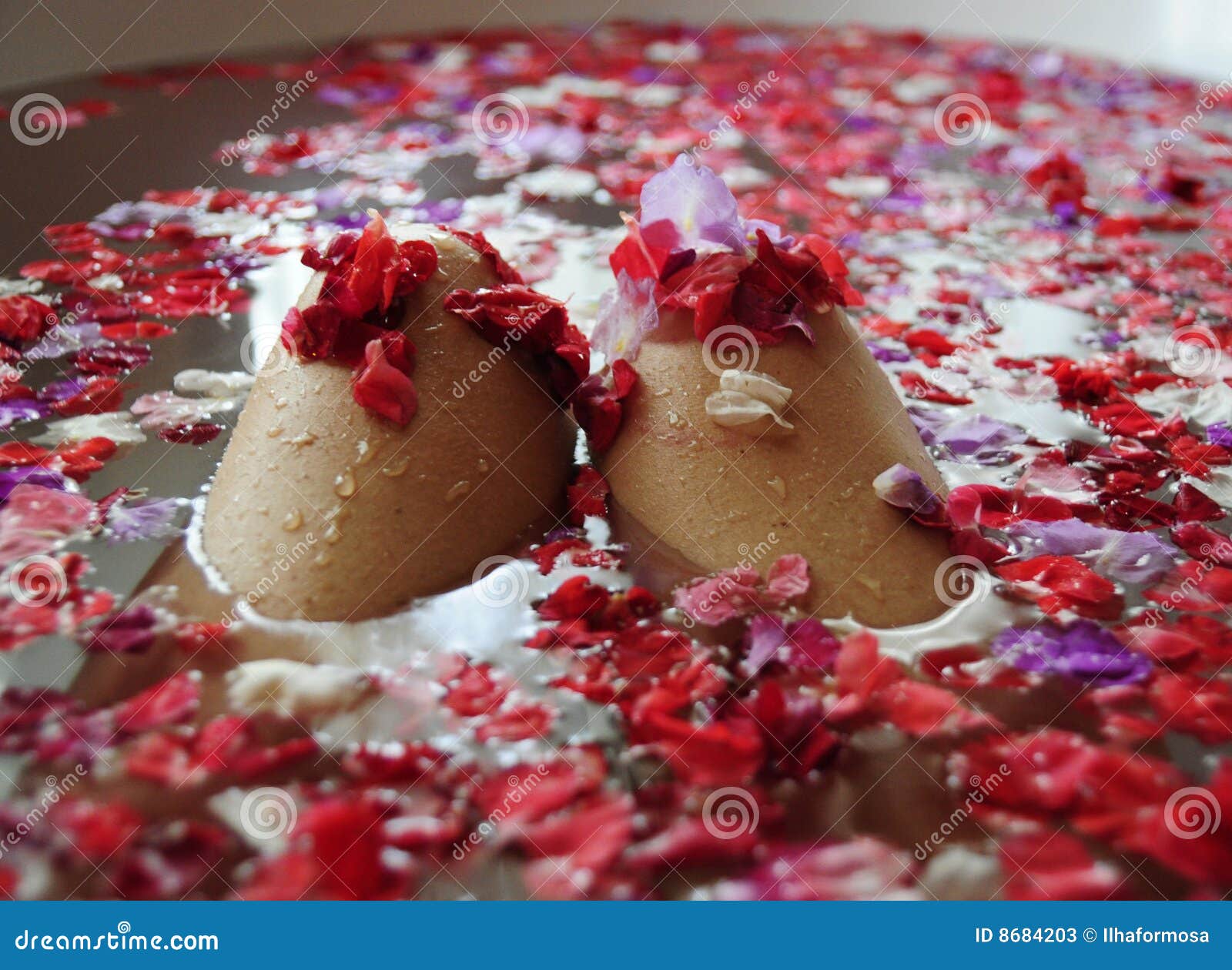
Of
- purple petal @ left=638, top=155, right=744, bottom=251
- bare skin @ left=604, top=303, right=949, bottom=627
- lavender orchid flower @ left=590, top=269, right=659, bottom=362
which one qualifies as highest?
purple petal @ left=638, top=155, right=744, bottom=251

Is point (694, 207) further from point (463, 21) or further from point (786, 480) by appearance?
point (463, 21)

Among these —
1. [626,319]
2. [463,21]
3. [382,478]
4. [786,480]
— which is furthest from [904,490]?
[463,21]

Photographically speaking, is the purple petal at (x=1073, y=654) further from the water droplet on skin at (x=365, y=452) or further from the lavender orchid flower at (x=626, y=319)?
the water droplet on skin at (x=365, y=452)

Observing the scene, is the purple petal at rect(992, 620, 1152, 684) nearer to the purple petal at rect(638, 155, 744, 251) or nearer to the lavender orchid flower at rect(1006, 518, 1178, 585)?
the lavender orchid flower at rect(1006, 518, 1178, 585)

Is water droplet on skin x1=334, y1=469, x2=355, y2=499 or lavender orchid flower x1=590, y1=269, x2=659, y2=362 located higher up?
lavender orchid flower x1=590, y1=269, x2=659, y2=362

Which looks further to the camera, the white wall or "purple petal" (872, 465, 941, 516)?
the white wall

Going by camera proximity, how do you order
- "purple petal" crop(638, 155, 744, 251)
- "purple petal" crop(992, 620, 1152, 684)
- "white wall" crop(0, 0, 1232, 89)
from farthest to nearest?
1. "white wall" crop(0, 0, 1232, 89)
2. "purple petal" crop(638, 155, 744, 251)
3. "purple petal" crop(992, 620, 1152, 684)

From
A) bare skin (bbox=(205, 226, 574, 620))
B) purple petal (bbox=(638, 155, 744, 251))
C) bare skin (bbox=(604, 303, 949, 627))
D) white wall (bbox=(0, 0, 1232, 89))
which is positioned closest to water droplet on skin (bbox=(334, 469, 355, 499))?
bare skin (bbox=(205, 226, 574, 620))
